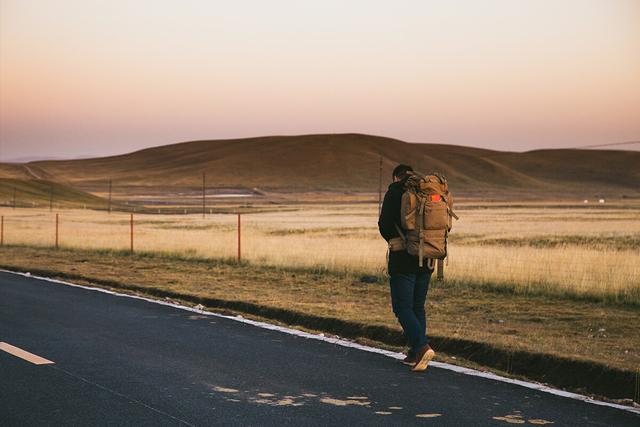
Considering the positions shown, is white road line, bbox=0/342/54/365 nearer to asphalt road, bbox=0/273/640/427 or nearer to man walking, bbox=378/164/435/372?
asphalt road, bbox=0/273/640/427

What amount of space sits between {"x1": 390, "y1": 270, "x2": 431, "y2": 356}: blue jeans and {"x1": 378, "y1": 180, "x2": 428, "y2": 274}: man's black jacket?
0.09 meters

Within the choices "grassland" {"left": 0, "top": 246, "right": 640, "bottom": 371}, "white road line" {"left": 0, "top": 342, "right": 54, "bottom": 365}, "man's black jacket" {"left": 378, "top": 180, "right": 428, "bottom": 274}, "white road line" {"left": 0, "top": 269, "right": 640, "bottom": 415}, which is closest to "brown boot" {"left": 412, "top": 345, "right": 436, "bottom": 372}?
"white road line" {"left": 0, "top": 269, "right": 640, "bottom": 415}

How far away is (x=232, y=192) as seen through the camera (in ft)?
603

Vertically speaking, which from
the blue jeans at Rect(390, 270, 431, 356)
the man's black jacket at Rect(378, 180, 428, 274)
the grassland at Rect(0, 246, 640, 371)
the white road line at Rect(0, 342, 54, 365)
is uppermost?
the man's black jacket at Rect(378, 180, 428, 274)

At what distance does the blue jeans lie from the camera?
801cm

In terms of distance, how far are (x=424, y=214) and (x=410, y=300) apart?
920mm

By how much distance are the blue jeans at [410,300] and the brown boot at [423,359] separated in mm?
89

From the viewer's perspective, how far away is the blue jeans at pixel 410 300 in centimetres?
801

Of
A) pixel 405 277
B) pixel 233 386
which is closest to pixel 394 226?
pixel 405 277

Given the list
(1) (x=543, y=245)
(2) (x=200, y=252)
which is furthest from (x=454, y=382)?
(1) (x=543, y=245)

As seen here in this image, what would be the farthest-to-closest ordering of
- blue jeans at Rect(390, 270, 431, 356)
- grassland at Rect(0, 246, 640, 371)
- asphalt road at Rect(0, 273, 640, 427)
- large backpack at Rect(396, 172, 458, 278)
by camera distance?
1. grassland at Rect(0, 246, 640, 371)
2. blue jeans at Rect(390, 270, 431, 356)
3. large backpack at Rect(396, 172, 458, 278)
4. asphalt road at Rect(0, 273, 640, 427)

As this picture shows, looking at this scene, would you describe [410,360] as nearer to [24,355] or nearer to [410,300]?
[410,300]

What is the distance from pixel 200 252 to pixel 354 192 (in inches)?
6676

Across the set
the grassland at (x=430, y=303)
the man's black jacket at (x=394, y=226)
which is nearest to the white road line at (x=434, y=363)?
the grassland at (x=430, y=303)
